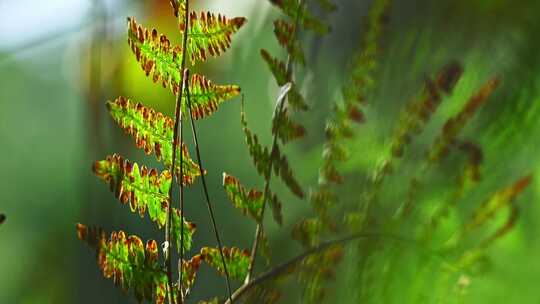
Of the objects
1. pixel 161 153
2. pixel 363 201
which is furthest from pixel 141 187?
pixel 363 201

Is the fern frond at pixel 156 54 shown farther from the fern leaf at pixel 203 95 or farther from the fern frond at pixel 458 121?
the fern frond at pixel 458 121

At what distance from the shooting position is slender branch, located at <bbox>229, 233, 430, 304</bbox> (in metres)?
0.35

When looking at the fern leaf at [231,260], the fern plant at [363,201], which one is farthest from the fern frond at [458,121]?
the fern leaf at [231,260]

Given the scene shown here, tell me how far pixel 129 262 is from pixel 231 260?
0.19 ft

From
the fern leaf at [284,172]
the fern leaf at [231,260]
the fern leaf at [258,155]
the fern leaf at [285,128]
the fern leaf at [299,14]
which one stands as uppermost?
the fern leaf at [299,14]

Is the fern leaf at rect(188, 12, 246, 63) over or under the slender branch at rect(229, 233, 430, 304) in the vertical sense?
over

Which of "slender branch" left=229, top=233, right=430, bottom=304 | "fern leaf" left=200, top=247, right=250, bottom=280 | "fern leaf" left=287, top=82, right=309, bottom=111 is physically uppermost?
"fern leaf" left=287, top=82, right=309, bottom=111

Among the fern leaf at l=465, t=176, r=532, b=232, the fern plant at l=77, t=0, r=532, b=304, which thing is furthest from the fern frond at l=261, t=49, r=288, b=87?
the fern leaf at l=465, t=176, r=532, b=232

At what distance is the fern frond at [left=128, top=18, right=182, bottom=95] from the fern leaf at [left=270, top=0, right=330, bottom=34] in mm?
53

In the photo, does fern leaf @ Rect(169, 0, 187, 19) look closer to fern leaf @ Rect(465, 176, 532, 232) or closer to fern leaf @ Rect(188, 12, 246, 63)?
fern leaf @ Rect(188, 12, 246, 63)

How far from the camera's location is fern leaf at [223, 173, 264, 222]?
1.12ft

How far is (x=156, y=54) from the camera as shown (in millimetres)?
315

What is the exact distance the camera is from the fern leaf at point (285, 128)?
36cm

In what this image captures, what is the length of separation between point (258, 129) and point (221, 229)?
6 cm
